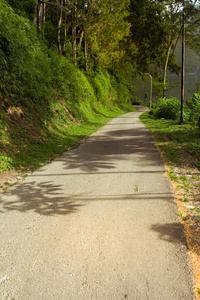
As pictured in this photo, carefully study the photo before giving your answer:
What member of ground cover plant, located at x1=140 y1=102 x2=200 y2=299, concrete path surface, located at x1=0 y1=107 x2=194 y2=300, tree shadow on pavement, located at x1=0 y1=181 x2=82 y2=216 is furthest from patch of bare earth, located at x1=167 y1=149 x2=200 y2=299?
tree shadow on pavement, located at x1=0 y1=181 x2=82 y2=216

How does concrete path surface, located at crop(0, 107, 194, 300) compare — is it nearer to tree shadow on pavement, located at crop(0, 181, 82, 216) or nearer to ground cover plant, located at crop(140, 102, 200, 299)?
tree shadow on pavement, located at crop(0, 181, 82, 216)

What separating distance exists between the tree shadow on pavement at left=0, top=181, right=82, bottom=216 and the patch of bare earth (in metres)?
1.92

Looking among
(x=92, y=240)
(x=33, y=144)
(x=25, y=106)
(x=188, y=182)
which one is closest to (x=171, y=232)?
(x=92, y=240)

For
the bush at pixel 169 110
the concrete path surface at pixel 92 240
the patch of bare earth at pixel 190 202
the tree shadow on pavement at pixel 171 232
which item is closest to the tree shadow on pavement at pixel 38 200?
the concrete path surface at pixel 92 240

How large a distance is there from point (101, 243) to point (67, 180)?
8.84 feet

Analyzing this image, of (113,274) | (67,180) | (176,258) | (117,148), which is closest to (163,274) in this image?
(176,258)

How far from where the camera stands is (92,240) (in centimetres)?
324

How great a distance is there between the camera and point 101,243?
3.17 metres

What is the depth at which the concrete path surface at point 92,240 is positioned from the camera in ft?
8.00

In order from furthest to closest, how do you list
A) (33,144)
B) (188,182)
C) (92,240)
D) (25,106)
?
1. (25,106)
2. (33,144)
3. (188,182)
4. (92,240)

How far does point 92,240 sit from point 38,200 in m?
1.71

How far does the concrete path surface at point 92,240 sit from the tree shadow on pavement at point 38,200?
2 centimetres

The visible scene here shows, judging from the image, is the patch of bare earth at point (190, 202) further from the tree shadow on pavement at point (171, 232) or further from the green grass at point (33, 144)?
the green grass at point (33, 144)

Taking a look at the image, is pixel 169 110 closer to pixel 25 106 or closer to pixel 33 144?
pixel 25 106
